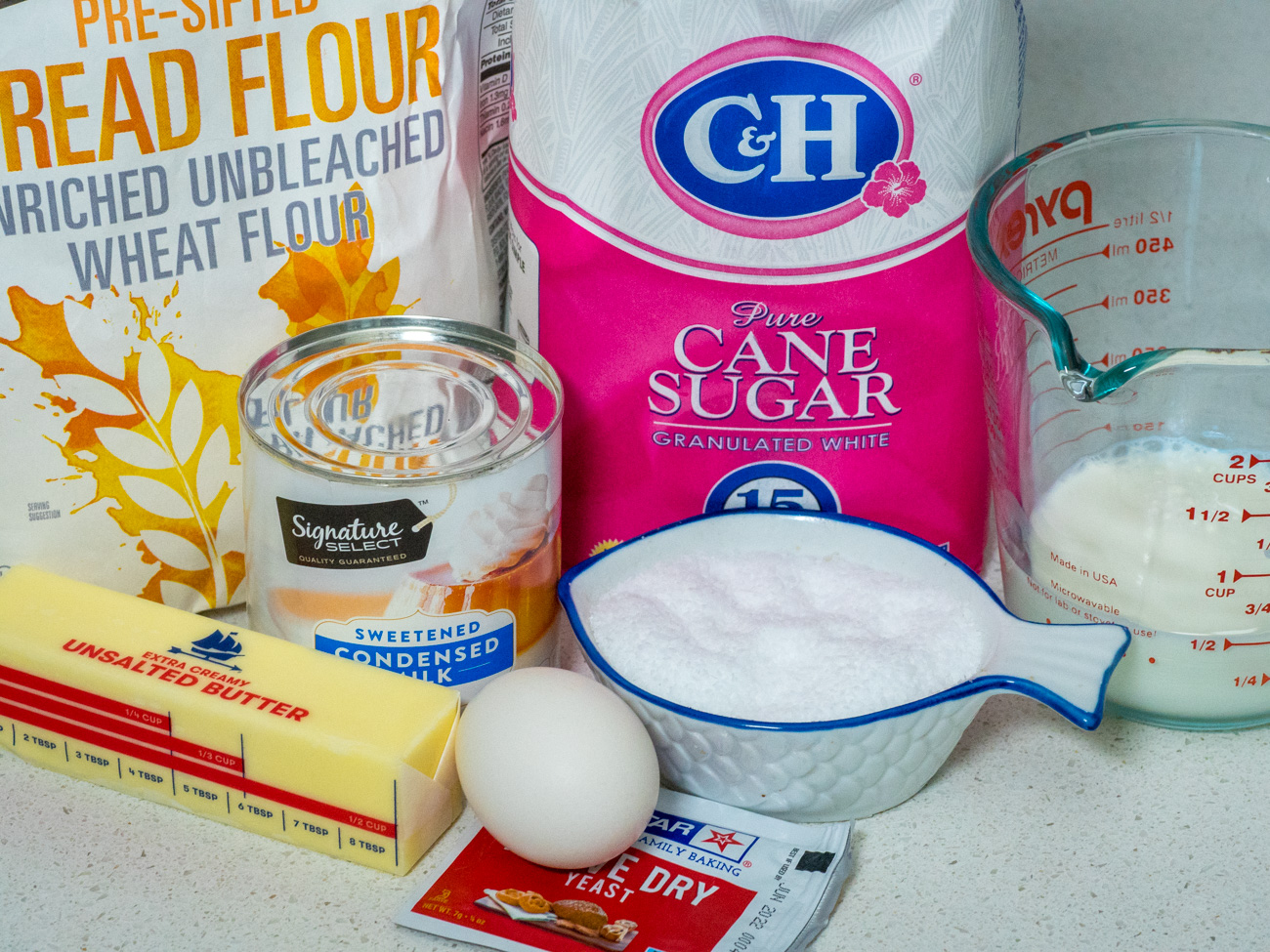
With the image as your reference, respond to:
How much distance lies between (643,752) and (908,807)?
0.18 metres

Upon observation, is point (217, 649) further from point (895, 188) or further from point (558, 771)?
point (895, 188)

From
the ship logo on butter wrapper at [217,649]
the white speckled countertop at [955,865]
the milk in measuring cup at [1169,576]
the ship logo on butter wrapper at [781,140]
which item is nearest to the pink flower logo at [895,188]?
the ship logo on butter wrapper at [781,140]

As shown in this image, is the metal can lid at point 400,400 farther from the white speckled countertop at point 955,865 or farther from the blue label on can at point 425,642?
the white speckled countertop at point 955,865

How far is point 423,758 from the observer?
74 centimetres

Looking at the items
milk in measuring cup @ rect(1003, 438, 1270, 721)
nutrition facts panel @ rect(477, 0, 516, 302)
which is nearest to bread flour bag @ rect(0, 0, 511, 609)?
nutrition facts panel @ rect(477, 0, 516, 302)

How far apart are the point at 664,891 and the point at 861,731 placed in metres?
0.13

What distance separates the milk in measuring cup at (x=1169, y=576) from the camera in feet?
2.66

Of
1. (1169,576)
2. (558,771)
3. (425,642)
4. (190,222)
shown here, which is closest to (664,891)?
(558,771)

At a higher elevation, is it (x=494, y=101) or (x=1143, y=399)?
(x=494, y=101)

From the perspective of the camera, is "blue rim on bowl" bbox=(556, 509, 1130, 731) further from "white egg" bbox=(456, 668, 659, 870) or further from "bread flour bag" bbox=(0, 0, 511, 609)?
"bread flour bag" bbox=(0, 0, 511, 609)

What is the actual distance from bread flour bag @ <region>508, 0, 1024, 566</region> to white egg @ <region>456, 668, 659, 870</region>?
0.24 m

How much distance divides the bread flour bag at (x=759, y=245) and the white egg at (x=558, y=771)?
24 centimetres

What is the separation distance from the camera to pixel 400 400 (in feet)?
2.95

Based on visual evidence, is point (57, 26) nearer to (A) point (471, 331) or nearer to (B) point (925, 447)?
(A) point (471, 331)
